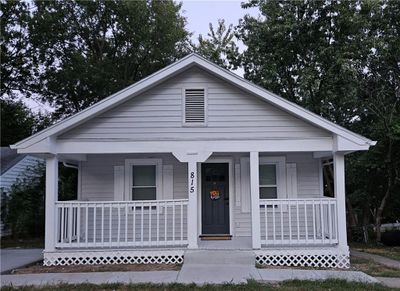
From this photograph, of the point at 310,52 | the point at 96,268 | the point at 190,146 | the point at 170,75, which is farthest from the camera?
the point at 310,52

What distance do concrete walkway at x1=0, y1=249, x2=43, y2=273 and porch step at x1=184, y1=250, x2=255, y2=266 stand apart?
13.1 feet

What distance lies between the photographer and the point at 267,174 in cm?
1212

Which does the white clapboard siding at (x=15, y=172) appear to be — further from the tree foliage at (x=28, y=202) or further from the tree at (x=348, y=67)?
the tree at (x=348, y=67)

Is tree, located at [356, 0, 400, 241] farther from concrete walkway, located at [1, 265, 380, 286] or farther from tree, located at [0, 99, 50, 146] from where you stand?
tree, located at [0, 99, 50, 146]

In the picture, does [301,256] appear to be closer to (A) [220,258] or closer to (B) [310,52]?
(A) [220,258]

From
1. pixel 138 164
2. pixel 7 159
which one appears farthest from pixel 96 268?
pixel 7 159

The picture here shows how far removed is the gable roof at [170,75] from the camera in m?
10.2

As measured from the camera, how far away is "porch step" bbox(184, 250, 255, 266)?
31.4ft

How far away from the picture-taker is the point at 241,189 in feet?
39.2

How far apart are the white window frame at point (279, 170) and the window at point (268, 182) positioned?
0.07 m

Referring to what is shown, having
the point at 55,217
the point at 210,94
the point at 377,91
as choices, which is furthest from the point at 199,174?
the point at 377,91

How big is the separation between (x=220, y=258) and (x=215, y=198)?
2605 mm

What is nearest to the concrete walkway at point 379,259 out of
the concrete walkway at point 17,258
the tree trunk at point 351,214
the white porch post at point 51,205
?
the tree trunk at point 351,214

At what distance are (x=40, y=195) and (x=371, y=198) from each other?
13.8m
